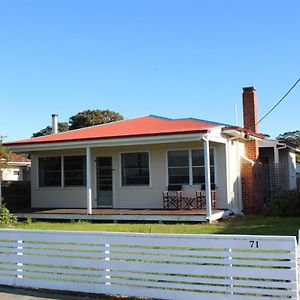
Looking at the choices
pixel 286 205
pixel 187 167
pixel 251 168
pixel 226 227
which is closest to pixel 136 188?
pixel 187 167

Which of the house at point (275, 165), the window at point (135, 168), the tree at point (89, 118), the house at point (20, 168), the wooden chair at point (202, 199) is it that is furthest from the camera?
the tree at point (89, 118)

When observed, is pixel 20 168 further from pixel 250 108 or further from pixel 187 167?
pixel 187 167

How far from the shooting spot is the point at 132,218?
16359 mm

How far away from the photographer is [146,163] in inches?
723

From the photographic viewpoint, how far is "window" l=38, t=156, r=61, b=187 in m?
20.2

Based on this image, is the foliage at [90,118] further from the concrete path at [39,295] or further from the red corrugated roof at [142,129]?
the concrete path at [39,295]

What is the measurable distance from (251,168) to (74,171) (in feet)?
23.4

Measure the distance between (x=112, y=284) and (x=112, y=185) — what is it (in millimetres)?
12192

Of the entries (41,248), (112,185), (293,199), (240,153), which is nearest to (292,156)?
(240,153)

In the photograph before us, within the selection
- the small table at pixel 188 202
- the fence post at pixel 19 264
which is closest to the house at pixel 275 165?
the small table at pixel 188 202

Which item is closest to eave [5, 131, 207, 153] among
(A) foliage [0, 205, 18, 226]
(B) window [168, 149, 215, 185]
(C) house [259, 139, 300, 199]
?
(B) window [168, 149, 215, 185]

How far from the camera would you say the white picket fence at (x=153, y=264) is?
5.96 m

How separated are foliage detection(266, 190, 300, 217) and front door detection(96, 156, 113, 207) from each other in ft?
20.2

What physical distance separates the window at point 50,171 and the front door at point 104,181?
6.08 ft
